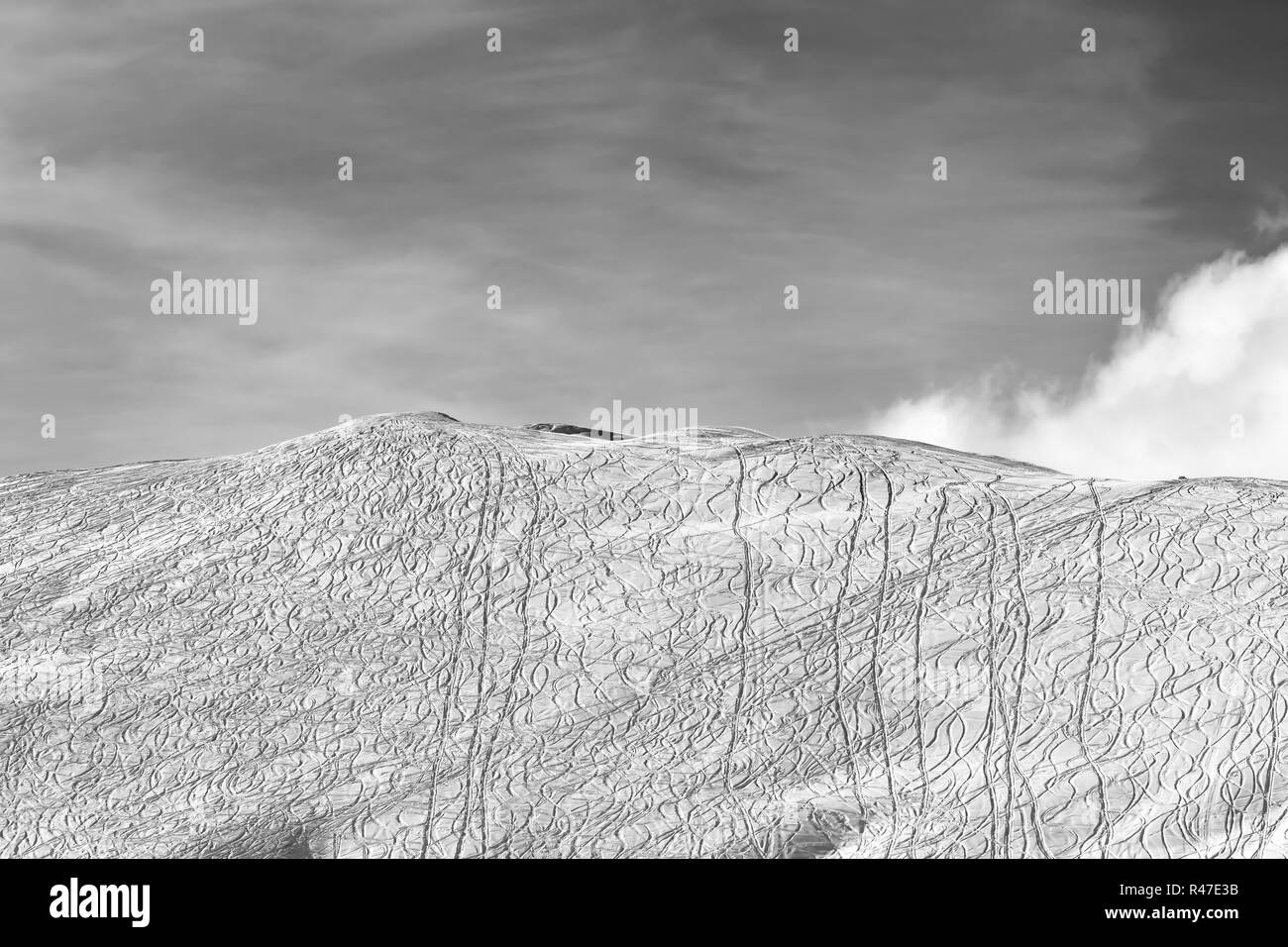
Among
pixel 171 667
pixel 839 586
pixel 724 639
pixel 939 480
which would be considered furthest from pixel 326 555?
pixel 939 480

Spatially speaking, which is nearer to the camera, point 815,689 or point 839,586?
point 815,689

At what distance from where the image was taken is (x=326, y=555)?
3275 centimetres

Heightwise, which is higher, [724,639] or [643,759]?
[724,639]

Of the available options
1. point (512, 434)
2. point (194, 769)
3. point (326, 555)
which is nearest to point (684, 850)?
point (194, 769)

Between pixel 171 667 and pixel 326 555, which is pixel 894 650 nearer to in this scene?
pixel 326 555

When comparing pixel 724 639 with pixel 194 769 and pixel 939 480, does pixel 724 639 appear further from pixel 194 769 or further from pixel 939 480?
pixel 194 769

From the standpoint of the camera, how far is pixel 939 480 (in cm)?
3247

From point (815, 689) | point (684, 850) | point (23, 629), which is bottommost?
point (684, 850)

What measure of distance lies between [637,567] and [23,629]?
1349cm

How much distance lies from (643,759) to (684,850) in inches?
97.1
